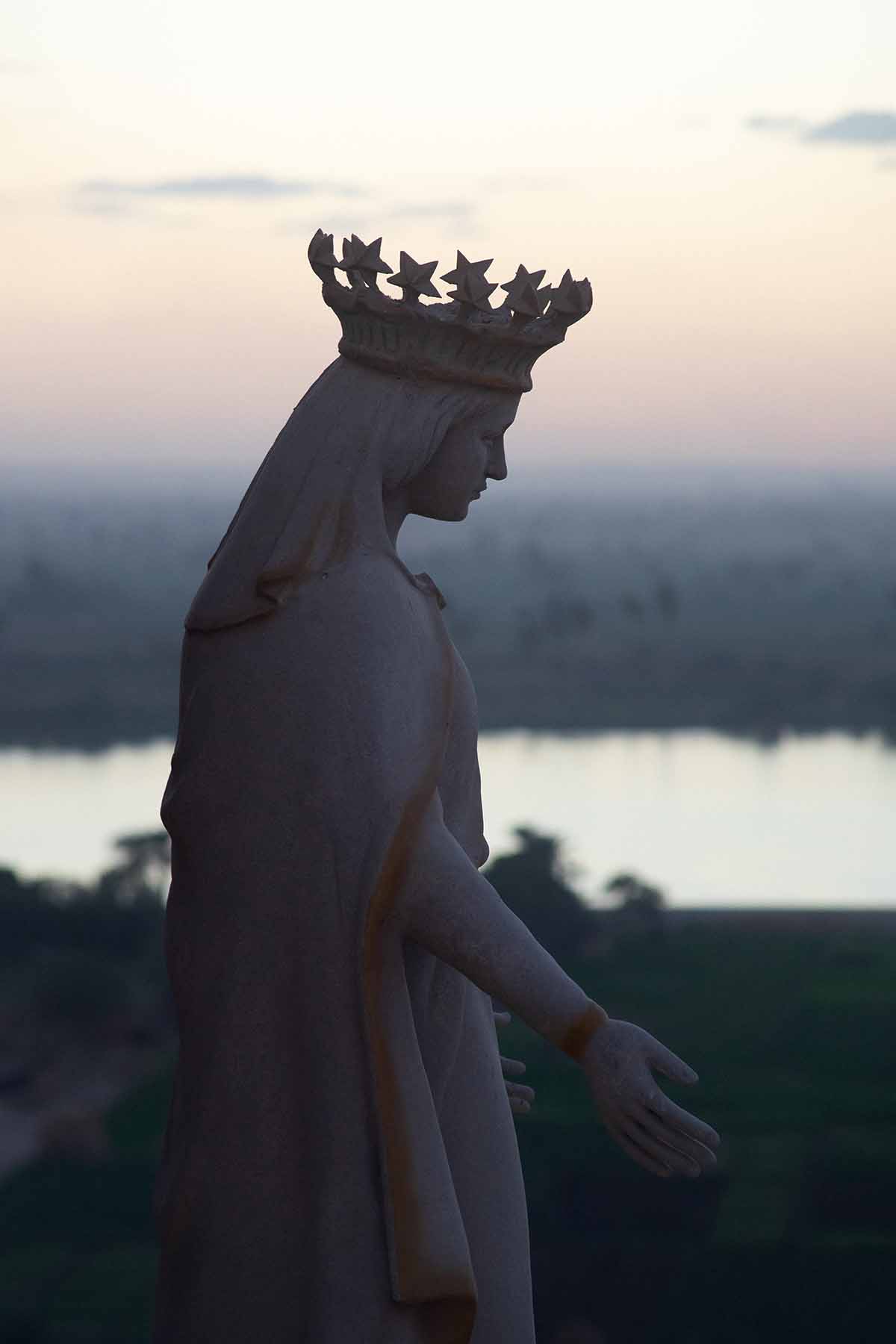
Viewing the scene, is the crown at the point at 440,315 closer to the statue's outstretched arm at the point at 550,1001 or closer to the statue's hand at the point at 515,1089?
the statue's outstretched arm at the point at 550,1001

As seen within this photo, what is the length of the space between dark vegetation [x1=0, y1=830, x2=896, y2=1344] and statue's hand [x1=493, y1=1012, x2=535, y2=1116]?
846 cm

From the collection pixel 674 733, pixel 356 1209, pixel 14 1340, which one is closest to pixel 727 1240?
pixel 14 1340

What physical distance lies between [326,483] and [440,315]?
30 centimetres

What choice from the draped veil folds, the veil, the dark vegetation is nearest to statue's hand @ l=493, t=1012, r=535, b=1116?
the draped veil folds

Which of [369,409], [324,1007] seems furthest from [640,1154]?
[369,409]

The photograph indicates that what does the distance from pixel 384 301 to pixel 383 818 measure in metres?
0.76

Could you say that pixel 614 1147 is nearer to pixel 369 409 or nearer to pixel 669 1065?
pixel 669 1065

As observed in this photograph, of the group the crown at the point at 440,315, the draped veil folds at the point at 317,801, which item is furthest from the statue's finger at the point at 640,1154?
the crown at the point at 440,315

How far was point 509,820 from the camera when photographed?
26453 millimetres

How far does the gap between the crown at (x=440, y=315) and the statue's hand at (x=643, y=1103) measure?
1001 millimetres

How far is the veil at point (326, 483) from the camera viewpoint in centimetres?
313

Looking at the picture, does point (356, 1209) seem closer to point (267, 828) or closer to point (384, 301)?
point (267, 828)

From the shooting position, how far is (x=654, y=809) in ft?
94.0

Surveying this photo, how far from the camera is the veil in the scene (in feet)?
10.3
